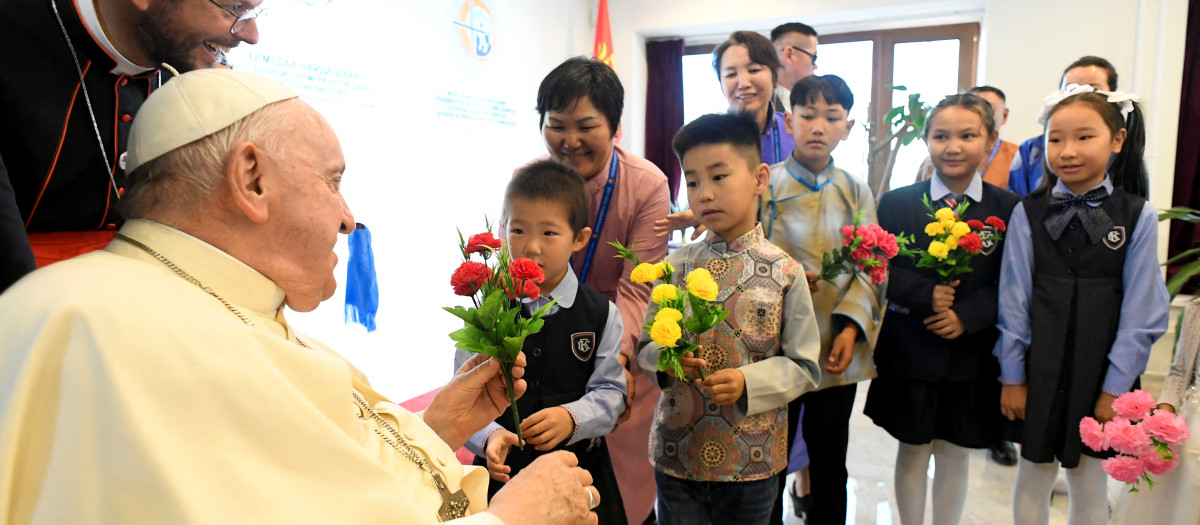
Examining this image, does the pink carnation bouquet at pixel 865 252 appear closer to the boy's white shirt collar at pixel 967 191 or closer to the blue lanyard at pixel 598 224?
the boy's white shirt collar at pixel 967 191

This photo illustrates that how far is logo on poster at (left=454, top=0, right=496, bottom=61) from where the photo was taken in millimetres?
5176

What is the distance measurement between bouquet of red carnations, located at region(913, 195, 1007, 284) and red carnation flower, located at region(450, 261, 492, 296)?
157cm

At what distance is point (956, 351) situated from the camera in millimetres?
2451

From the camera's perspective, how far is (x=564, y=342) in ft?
6.26

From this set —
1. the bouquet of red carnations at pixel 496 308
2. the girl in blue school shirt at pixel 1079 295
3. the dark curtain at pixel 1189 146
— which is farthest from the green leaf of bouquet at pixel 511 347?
the dark curtain at pixel 1189 146

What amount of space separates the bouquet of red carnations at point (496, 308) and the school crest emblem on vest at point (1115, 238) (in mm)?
2025

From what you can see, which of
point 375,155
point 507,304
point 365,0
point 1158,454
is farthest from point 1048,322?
point 365,0

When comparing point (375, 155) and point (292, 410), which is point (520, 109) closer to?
point (375, 155)

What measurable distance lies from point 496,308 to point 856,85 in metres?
7.11

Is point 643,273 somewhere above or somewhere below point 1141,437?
above

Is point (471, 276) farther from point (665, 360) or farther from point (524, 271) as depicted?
point (665, 360)

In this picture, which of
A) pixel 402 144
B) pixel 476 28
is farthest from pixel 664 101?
pixel 402 144

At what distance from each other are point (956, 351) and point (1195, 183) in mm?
5218


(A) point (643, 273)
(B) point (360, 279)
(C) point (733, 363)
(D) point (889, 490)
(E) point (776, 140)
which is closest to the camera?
(A) point (643, 273)
